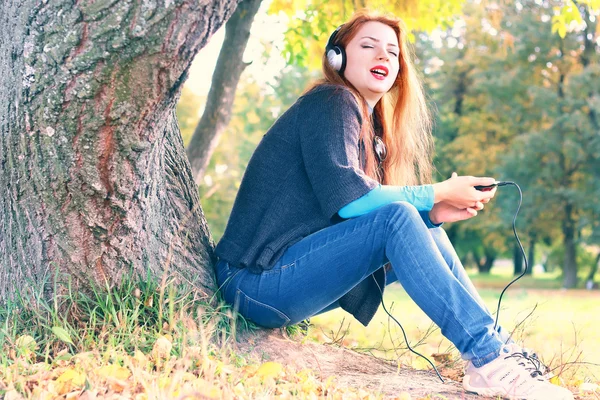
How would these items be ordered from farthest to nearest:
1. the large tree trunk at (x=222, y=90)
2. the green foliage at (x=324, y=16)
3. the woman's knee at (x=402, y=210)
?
the large tree trunk at (x=222, y=90)
the green foliage at (x=324, y=16)
the woman's knee at (x=402, y=210)

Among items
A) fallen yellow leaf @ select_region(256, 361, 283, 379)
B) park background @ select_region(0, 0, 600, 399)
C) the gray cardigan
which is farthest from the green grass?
fallen yellow leaf @ select_region(256, 361, 283, 379)

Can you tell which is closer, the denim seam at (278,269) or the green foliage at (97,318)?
the green foliage at (97,318)

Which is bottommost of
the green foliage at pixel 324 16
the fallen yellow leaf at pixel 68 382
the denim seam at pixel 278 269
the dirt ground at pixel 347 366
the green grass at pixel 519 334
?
the green grass at pixel 519 334

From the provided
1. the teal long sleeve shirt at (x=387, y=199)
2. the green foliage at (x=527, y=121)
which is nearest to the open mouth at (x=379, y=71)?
the teal long sleeve shirt at (x=387, y=199)

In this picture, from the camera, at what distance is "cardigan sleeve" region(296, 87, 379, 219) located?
289 centimetres

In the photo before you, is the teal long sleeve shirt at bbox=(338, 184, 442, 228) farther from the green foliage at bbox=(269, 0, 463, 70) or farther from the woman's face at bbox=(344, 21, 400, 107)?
the green foliage at bbox=(269, 0, 463, 70)

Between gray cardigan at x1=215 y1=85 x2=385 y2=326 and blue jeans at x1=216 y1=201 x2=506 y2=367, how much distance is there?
0.09 m

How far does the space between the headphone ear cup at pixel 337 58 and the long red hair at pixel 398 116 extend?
0.03 metres

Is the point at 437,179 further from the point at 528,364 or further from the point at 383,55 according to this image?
the point at 528,364

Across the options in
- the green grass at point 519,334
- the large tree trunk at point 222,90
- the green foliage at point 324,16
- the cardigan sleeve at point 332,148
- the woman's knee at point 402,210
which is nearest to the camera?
the woman's knee at point 402,210

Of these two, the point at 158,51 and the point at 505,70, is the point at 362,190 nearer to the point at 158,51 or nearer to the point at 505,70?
the point at 158,51

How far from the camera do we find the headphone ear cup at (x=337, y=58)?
3410 mm

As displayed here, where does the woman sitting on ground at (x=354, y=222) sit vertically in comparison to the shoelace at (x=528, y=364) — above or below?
above

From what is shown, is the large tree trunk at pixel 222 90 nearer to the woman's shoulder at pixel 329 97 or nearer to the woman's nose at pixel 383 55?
the woman's nose at pixel 383 55
